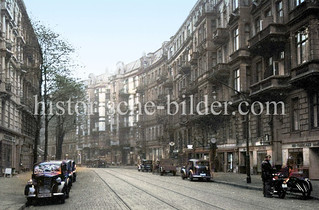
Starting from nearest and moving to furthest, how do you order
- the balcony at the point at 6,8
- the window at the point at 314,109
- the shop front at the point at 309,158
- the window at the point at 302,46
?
the window at the point at 314,109 < the shop front at the point at 309,158 < the window at the point at 302,46 < the balcony at the point at 6,8

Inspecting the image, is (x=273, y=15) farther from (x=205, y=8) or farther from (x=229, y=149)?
(x=205, y=8)

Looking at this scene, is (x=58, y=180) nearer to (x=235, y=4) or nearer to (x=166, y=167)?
(x=166, y=167)

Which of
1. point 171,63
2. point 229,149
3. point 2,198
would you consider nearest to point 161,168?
point 229,149

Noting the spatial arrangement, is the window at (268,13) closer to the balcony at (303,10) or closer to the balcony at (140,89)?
the balcony at (303,10)

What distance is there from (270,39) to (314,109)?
6794mm

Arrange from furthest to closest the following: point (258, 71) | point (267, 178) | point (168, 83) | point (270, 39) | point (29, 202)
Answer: point (168, 83), point (258, 71), point (270, 39), point (267, 178), point (29, 202)

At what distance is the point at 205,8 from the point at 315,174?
28.5 metres

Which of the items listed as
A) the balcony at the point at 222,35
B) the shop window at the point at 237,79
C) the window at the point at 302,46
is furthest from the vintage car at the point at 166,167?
the window at the point at 302,46

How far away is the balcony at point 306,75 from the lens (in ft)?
90.2

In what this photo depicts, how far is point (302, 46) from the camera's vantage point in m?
30.3

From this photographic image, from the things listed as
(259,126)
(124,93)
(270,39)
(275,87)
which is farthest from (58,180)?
(124,93)

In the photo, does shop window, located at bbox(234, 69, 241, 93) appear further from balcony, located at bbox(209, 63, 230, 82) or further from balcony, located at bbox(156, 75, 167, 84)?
balcony, located at bbox(156, 75, 167, 84)

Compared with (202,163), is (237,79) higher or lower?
higher

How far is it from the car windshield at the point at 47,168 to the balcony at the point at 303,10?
61.9 feet
